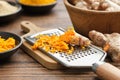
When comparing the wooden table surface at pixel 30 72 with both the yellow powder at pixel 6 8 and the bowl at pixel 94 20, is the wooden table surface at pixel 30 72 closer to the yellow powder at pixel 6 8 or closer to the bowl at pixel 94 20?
the bowl at pixel 94 20

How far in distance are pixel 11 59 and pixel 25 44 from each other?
8cm

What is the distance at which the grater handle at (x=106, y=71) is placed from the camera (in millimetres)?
747

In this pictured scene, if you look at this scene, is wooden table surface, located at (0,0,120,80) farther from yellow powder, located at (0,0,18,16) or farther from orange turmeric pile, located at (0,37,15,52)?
yellow powder, located at (0,0,18,16)

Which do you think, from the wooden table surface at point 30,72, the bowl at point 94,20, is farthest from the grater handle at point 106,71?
the bowl at point 94,20

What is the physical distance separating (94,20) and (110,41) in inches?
4.1

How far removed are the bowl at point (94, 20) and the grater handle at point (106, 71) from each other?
0.23 m

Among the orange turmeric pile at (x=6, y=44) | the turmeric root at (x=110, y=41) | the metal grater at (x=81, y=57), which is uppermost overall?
the turmeric root at (x=110, y=41)

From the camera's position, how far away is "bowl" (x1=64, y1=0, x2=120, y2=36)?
0.96 m

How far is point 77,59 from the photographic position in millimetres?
877

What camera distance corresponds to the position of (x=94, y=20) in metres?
0.99

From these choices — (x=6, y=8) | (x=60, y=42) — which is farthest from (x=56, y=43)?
(x=6, y=8)

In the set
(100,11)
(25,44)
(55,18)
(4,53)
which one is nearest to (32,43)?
(25,44)

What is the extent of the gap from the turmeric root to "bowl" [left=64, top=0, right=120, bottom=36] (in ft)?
0.16

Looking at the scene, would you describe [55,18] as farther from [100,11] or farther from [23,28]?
[100,11]
